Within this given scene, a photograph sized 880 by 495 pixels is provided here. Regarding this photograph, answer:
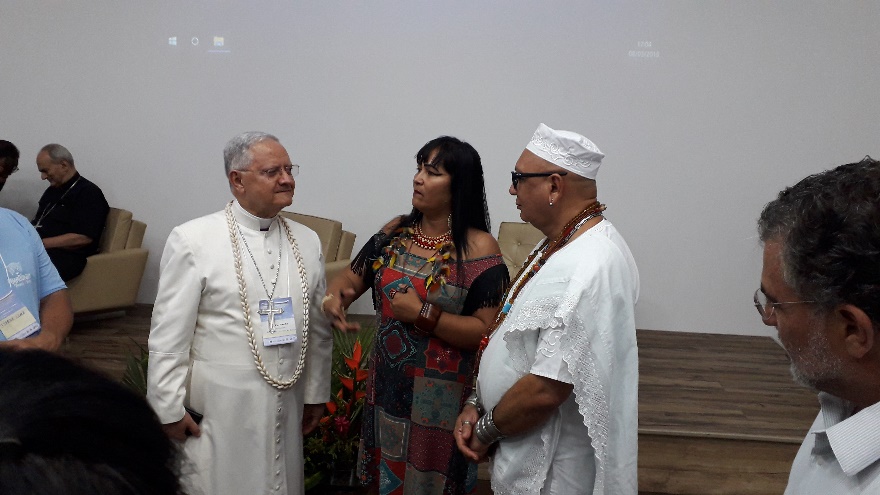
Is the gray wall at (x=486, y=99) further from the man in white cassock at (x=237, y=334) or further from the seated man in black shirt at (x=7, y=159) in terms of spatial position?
the man in white cassock at (x=237, y=334)

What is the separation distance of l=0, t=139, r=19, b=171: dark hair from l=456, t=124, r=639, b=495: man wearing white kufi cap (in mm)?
5377

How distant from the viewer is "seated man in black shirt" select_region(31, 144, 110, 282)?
18.9ft

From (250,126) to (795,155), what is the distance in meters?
4.63

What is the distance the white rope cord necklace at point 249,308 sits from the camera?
7.55ft

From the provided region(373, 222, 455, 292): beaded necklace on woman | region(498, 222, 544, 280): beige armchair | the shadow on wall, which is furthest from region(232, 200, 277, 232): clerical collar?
the shadow on wall

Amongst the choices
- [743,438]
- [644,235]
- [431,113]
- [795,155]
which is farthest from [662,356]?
[431,113]

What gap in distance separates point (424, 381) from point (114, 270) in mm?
4230

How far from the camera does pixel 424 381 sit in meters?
2.43

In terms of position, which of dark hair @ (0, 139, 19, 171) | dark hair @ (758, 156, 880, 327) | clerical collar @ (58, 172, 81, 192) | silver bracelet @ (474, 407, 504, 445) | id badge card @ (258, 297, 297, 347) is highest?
dark hair @ (758, 156, 880, 327)

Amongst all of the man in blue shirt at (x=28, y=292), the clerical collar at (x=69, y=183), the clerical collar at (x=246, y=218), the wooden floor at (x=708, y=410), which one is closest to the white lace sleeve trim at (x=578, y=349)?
the clerical collar at (x=246, y=218)

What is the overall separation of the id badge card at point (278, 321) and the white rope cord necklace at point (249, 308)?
4 cm

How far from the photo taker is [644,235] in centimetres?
628

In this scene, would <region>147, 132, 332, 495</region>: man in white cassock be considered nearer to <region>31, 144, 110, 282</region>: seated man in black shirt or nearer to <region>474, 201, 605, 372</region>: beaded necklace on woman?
<region>474, 201, 605, 372</region>: beaded necklace on woman

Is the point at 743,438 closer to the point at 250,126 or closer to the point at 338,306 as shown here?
the point at 338,306
